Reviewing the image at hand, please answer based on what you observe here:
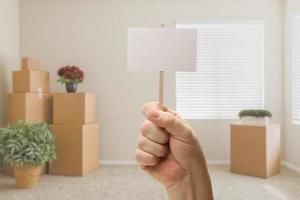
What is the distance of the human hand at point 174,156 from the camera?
2.29ft

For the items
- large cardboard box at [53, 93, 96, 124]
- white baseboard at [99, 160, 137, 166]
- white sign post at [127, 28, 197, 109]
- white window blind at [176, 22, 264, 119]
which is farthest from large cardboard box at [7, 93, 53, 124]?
white sign post at [127, 28, 197, 109]

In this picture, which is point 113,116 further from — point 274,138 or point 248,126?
point 274,138

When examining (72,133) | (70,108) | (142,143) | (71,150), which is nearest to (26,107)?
(70,108)

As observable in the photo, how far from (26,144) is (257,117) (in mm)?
2806

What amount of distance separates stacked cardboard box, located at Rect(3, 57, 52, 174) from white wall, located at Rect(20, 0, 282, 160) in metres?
0.56

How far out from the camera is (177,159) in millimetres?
714

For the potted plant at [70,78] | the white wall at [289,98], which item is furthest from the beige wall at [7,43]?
the white wall at [289,98]

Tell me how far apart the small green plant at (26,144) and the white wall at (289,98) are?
3.24 metres

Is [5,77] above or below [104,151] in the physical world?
above

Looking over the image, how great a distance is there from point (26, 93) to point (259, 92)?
3.32 metres

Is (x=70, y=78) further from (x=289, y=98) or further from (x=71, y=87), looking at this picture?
(x=289, y=98)

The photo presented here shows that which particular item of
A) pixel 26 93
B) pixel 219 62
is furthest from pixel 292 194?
pixel 26 93

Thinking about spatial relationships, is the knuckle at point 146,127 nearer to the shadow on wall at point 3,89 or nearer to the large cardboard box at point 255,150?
the large cardboard box at point 255,150

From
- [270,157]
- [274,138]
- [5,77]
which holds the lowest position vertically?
[270,157]
